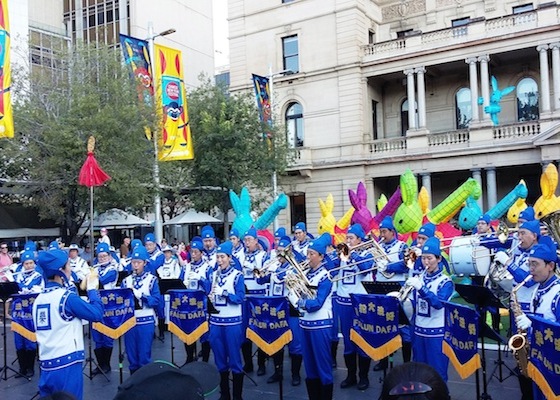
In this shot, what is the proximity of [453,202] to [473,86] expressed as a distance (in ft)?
53.2

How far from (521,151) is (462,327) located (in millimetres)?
24620

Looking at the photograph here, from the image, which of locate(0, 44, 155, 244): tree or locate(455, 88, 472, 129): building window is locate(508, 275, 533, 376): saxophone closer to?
locate(0, 44, 155, 244): tree

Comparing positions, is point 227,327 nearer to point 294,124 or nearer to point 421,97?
point 421,97

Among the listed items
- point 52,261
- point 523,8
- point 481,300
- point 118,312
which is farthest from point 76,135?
point 523,8

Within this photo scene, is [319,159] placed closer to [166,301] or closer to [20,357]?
[166,301]

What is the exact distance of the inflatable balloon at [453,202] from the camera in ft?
55.6

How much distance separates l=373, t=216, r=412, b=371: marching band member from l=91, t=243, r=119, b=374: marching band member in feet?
15.5

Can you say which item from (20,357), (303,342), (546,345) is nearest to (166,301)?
(20,357)

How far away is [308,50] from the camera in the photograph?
35.3m

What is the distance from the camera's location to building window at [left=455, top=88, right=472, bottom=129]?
33125 mm

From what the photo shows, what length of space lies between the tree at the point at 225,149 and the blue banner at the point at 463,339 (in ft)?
69.1

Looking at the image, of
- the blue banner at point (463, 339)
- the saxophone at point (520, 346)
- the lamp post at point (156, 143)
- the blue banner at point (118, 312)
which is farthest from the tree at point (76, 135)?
the saxophone at point (520, 346)

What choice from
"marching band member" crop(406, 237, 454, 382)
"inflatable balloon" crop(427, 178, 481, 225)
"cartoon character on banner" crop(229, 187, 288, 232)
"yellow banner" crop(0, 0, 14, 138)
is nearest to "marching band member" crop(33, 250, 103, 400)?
"marching band member" crop(406, 237, 454, 382)

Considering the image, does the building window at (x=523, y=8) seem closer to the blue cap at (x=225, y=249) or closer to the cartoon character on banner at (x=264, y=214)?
the cartoon character on banner at (x=264, y=214)
